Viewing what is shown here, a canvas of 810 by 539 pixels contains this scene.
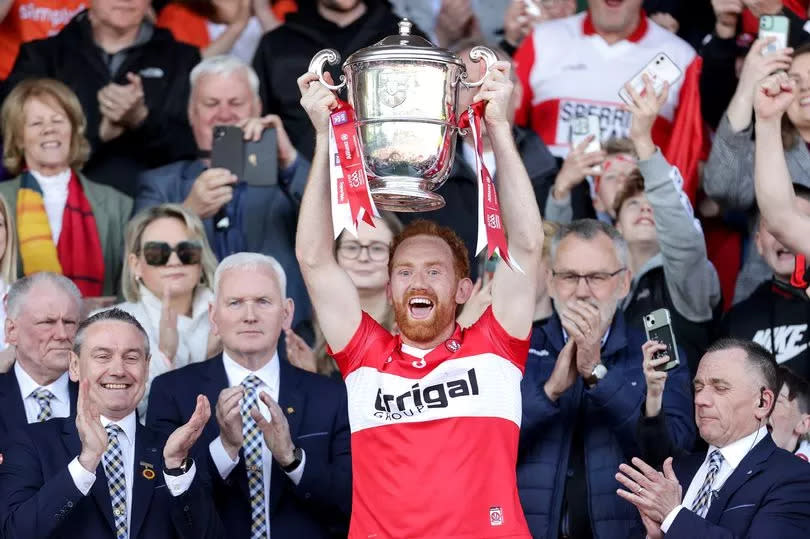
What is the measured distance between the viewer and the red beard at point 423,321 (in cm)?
581

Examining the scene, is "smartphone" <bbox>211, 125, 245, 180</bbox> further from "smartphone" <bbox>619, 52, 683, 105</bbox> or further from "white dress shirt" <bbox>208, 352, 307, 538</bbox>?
"smartphone" <bbox>619, 52, 683, 105</bbox>

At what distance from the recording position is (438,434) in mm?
5660

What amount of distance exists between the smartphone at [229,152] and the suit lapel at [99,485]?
211 centimetres

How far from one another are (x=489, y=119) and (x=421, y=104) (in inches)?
10.1

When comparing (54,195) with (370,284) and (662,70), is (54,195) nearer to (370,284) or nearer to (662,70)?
(370,284)

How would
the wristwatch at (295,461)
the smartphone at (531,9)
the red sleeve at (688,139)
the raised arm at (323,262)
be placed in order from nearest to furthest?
1. the raised arm at (323,262)
2. the wristwatch at (295,461)
3. the red sleeve at (688,139)
4. the smartphone at (531,9)

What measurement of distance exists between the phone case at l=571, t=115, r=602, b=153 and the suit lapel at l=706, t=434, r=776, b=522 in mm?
2666

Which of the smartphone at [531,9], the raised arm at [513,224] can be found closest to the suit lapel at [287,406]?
the raised arm at [513,224]

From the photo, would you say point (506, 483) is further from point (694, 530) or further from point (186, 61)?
point (186, 61)

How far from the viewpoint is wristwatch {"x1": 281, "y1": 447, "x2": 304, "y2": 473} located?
6.63 m

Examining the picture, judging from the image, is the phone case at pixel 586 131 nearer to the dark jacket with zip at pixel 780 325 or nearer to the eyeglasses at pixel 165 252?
the dark jacket with zip at pixel 780 325

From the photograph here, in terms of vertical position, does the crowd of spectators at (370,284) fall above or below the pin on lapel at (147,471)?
above

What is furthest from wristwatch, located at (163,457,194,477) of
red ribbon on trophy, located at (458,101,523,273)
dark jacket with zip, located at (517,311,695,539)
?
red ribbon on trophy, located at (458,101,523,273)

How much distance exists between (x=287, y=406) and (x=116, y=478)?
32.6 inches
